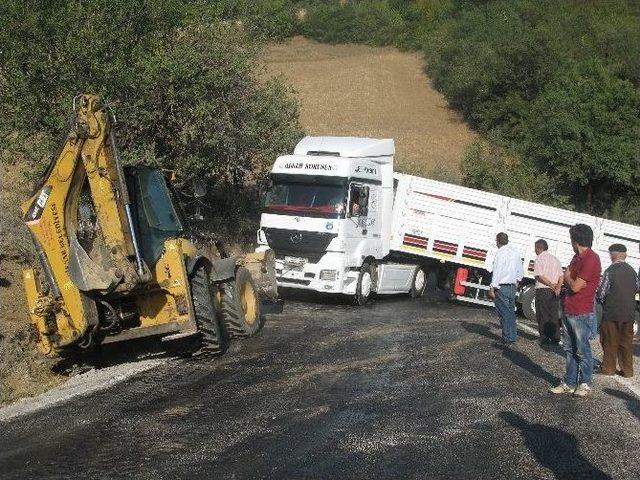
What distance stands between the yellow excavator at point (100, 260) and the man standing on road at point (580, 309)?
455 cm

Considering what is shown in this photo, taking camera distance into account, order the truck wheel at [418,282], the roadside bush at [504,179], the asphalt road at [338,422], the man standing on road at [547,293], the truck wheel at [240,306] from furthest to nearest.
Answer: the roadside bush at [504,179]
the truck wheel at [418,282]
the man standing on road at [547,293]
the truck wheel at [240,306]
the asphalt road at [338,422]

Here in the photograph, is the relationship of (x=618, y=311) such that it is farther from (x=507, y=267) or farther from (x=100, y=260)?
(x=100, y=260)

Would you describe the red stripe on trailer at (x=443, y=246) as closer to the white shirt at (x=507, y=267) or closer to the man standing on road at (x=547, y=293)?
the man standing on road at (x=547, y=293)

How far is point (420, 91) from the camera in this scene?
191 feet

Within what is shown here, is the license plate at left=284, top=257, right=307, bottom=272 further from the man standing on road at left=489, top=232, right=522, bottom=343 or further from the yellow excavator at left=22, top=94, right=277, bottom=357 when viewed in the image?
the yellow excavator at left=22, top=94, right=277, bottom=357

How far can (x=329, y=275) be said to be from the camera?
59.3ft

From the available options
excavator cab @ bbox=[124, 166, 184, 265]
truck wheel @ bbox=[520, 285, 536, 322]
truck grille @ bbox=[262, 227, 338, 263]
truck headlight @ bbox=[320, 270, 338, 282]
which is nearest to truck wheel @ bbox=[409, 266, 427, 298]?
truck wheel @ bbox=[520, 285, 536, 322]

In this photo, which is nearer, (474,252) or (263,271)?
(263,271)

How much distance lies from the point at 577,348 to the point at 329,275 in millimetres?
9098

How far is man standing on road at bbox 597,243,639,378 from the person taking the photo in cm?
1076

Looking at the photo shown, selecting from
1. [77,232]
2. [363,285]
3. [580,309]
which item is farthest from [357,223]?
[580,309]

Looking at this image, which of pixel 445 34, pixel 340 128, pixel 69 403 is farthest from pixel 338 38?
pixel 69 403

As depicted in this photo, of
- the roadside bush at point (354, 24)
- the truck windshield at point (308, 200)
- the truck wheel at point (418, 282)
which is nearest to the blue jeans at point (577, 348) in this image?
the truck windshield at point (308, 200)

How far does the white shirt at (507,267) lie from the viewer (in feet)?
43.3
